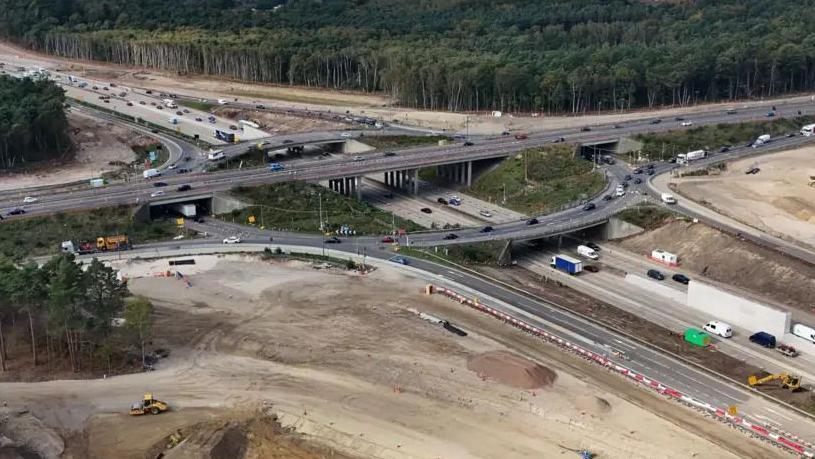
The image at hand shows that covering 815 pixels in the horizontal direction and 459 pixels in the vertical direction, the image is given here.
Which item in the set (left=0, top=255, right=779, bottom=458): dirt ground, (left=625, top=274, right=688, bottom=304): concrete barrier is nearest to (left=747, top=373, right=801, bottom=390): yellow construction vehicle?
(left=0, top=255, right=779, bottom=458): dirt ground

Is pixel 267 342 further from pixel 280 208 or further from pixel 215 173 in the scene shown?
pixel 215 173

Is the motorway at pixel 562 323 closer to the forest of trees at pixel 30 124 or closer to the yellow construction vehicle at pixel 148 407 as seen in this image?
the yellow construction vehicle at pixel 148 407

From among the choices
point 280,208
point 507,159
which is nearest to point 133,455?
point 280,208

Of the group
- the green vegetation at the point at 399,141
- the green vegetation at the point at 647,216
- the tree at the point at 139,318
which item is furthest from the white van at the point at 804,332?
the green vegetation at the point at 399,141

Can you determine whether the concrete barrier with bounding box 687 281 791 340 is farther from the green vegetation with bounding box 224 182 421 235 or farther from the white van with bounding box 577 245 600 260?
the green vegetation with bounding box 224 182 421 235

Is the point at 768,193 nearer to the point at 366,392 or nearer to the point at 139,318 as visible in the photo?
the point at 366,392

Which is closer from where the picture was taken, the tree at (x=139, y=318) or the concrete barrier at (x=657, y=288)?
the tree at (x=139, y=318)

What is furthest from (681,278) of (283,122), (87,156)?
(87,156)
